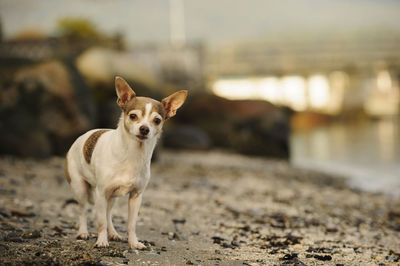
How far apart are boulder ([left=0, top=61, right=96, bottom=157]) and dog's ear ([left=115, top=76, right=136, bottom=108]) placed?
22.3 feet

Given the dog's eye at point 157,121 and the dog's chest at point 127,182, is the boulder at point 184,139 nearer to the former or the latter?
the dog's chest at point 127,182

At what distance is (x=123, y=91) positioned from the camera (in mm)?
4082

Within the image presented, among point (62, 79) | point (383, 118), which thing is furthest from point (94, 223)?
point (383, 118)

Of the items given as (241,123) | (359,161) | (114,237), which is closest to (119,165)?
(114,237)

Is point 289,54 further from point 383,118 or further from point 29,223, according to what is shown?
point 29,223

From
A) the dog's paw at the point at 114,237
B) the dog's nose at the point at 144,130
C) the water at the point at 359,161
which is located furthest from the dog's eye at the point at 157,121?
the water at the point at 359,161

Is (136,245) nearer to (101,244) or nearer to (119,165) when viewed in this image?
(101,244)

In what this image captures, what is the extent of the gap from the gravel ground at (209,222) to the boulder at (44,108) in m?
0.59

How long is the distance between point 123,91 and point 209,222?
2.71 m

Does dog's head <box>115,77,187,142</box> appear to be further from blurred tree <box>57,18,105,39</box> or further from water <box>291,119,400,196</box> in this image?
blurred tree <box>57,18,105,39</box>

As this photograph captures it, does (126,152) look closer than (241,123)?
Yes

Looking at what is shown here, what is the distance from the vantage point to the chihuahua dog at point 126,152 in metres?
3.91

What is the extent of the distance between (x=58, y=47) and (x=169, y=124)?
1310cm

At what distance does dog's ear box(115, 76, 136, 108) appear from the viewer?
405 cm
